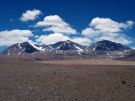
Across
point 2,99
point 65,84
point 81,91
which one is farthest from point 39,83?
point 2,99

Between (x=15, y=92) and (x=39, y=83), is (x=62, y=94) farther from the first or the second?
(x=39, y=83)

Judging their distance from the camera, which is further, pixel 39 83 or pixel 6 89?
pixel 39 83

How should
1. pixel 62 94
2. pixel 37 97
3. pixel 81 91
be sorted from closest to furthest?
pixel 37 97
pixel 62 94
pixel 81 91

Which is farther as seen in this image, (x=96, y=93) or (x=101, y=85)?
(x=101, y=85)

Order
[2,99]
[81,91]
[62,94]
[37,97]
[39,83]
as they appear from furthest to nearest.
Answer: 1. [39,83]
2. [81,91]
3. [62,94]
4. [37,97]
5. [2,99]

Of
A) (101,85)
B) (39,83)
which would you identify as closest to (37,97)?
(39,83)

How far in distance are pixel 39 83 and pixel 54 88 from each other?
358 centimetres

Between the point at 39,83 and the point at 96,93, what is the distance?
744 centimetres

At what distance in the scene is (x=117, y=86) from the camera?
36219 millimetres

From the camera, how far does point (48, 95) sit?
27.3 meters

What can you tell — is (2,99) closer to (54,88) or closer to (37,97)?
(37,97)

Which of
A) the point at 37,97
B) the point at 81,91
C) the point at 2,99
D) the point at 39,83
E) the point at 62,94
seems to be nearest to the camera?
the point at 2,99

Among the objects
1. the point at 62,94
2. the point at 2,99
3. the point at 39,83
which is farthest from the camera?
the point at 39,83

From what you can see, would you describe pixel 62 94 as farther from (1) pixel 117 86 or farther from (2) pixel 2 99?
(1) pixel 117 86
